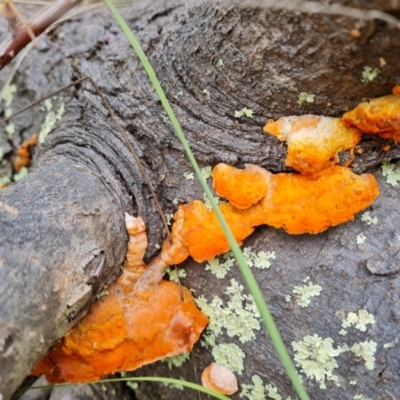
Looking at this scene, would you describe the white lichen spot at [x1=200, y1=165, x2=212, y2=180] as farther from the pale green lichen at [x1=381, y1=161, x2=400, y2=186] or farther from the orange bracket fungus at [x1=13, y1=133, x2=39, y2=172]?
the orange bracket fungus at [x1=13, y1=133, x2=39, y2=172]

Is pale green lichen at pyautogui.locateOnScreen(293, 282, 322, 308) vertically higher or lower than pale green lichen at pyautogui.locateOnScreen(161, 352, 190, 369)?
higher

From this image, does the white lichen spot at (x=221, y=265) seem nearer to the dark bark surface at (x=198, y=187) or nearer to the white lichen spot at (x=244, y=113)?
the dark bark surface at (x=198, y=187)

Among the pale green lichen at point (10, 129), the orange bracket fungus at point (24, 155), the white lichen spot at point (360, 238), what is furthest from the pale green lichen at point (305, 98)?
the pale green lichen at point (10, 129)

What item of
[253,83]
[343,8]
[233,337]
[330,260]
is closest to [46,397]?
[233,337]

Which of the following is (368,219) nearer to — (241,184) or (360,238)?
(360,238)

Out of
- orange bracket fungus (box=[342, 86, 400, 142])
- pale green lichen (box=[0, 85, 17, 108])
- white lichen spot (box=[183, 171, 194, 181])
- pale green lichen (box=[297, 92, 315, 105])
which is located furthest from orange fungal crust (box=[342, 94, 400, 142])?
pale green lichen (box=[0, 85, 17, 108])

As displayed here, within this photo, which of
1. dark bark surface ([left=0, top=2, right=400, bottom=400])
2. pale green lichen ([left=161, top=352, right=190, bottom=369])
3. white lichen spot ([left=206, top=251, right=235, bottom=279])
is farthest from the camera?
pale green lichen ([left=161, top=352, right=190, bottom=369])
